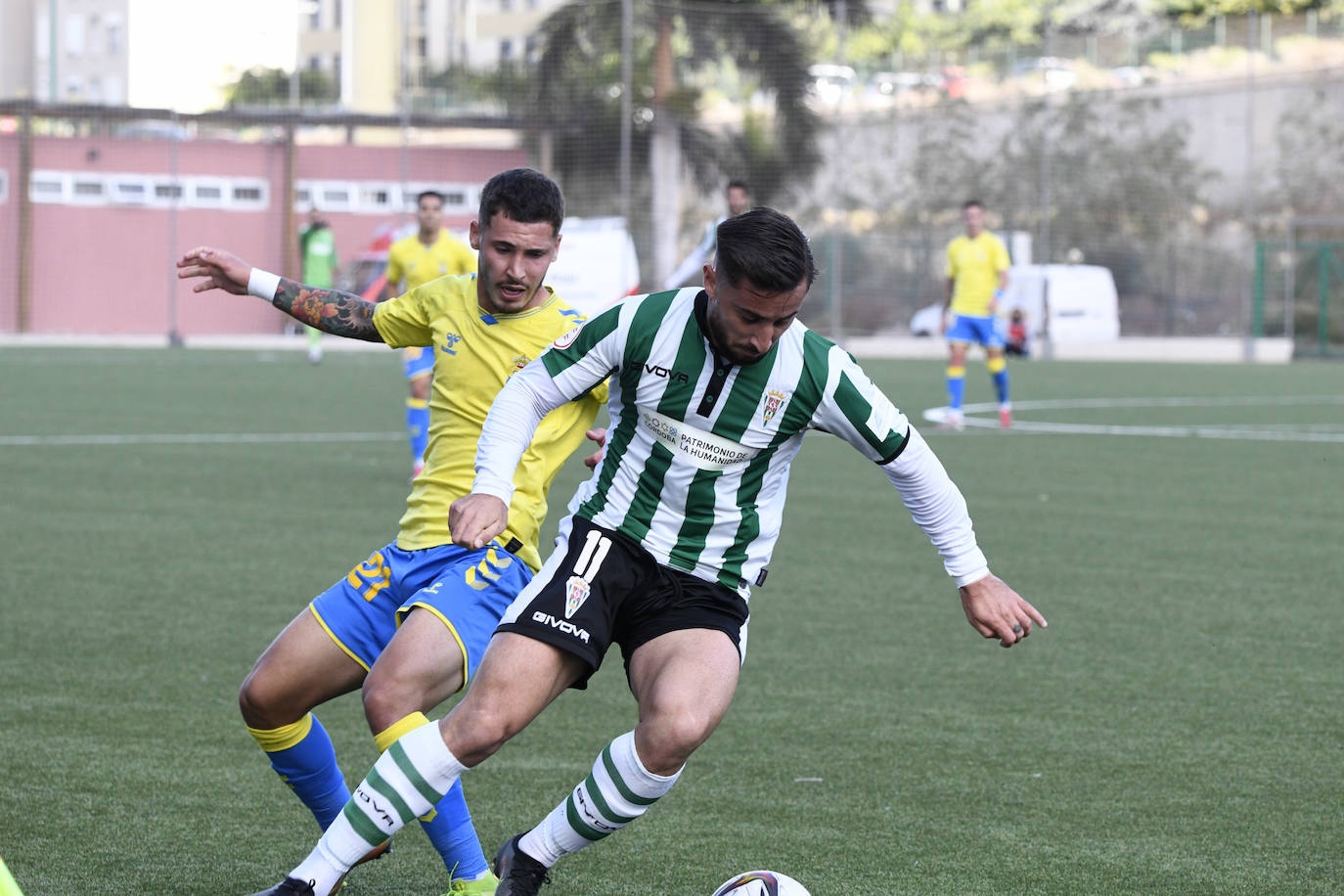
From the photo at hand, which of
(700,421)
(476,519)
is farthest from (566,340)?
(476,519)

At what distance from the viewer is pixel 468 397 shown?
493cm

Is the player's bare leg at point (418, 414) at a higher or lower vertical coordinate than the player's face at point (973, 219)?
lower

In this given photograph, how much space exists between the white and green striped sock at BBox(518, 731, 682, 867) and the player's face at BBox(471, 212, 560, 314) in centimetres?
131

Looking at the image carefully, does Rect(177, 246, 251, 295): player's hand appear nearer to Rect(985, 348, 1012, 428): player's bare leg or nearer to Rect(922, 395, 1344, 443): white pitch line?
Rect(922, 395, 1344, 443): white pitch line

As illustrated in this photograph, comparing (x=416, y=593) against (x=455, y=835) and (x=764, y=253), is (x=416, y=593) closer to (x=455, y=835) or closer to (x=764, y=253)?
(x=455, y=835)

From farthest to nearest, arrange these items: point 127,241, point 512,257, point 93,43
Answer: point 93,43
point 127,241
point 512,257

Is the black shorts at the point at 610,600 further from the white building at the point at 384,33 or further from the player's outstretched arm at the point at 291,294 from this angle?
the white building at the point at 384,33

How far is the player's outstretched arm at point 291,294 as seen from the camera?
5.11 m

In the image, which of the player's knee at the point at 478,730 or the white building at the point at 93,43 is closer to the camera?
the player's knee at the point at 478,730

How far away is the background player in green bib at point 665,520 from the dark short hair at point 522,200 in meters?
0.48

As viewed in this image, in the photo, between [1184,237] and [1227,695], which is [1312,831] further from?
[1184,237]

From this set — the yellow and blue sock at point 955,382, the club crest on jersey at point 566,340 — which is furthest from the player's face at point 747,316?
the yellow and blue sock at point 955,382

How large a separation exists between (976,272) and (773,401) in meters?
16.5

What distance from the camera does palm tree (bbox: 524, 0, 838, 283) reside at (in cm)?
3847
